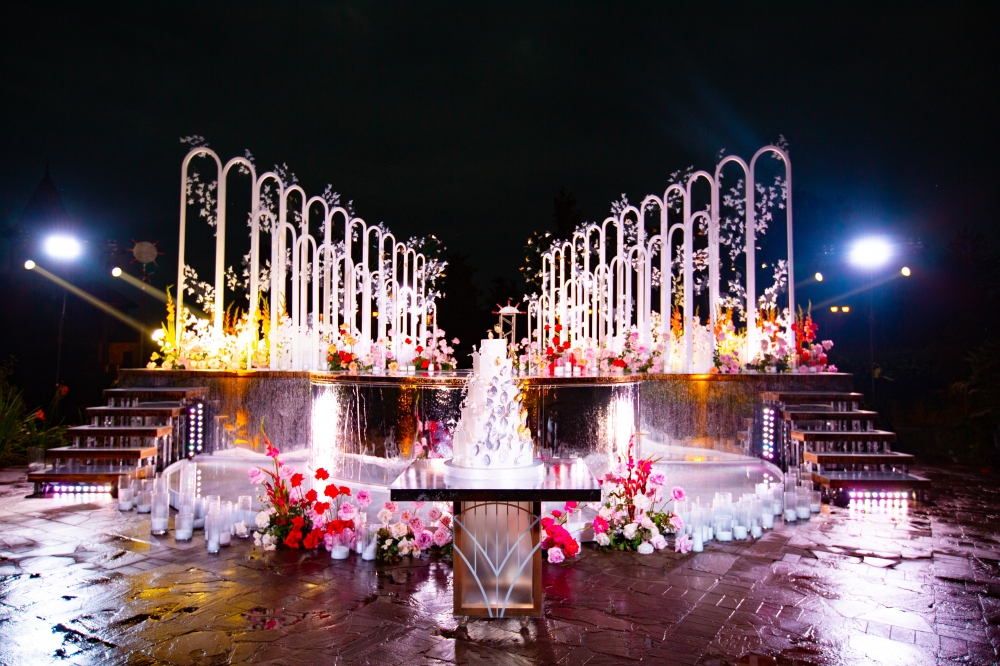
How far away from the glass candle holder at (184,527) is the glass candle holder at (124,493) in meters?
1.76

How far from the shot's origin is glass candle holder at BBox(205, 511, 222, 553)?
20.5 feet

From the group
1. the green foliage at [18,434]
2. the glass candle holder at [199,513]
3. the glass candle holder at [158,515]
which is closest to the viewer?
the glass candle holder at [158,515]

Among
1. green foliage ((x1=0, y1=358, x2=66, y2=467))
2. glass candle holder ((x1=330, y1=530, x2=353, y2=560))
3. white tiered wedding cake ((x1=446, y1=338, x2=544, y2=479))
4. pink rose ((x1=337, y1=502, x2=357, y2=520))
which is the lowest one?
glass candle holder ((x1=330, y1=530, x2=353, y2=560))

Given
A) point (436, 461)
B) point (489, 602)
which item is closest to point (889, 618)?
point (489, 602)

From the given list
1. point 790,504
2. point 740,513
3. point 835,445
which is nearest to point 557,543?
point 740,513

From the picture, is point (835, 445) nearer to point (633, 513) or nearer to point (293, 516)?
point (633, 513)

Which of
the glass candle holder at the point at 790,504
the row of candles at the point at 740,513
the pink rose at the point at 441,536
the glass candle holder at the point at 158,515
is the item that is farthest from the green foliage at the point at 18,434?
the glass candle holder at the point at 790,504

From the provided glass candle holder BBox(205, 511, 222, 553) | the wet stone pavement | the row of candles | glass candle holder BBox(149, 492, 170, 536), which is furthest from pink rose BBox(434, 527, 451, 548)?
glass candle holder BBox(149, 492, 170, 536)

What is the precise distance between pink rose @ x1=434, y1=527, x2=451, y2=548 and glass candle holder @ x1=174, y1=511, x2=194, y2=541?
2456 mm

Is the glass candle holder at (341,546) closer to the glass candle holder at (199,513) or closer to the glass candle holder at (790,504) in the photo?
the glass candle holder at (199,513)

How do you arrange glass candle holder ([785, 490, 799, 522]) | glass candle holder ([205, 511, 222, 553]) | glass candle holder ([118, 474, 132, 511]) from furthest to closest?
glass candle holder ([118, 474, 132, 511]) < glass candle holder ([785, 490, 799, 522]) < glass candle holder ([205, 511, 222, 553])

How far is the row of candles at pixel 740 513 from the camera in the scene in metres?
6.61

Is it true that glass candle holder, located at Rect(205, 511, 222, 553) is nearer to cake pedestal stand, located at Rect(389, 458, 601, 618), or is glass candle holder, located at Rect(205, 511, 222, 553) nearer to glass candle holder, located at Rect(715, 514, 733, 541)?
cake pedestal stand, located at Rect(389, 458, 601, 618)

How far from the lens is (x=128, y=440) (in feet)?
29.9
